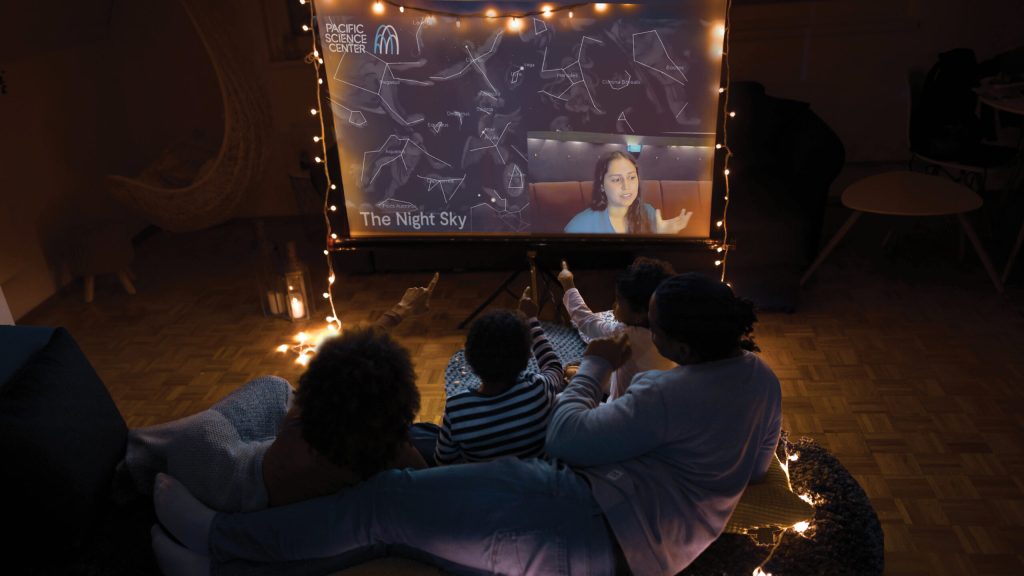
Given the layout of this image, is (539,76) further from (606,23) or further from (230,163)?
(230,163)

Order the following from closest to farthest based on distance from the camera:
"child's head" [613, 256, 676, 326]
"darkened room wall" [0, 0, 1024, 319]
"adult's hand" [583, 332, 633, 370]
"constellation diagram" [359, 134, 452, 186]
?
"adult's hand" [583, 332, 633, 370] < "child's head" [613, 256, 676, 326] < "constellation diagram" [359, 134, 452, 186] < "darkened room wall" [0, 0, 1024, 319]

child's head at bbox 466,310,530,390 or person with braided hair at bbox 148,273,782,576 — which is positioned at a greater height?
child's head at bbox 466,310,530,390

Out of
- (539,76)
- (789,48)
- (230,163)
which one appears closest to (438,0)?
(539,76)

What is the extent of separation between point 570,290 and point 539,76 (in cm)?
84

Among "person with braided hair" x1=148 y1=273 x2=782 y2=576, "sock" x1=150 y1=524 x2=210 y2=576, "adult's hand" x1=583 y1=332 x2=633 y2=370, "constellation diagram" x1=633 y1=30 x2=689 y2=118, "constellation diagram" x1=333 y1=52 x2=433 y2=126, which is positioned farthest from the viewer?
"constellation diagram" x1=333 y1=52 x2=433 y2=126

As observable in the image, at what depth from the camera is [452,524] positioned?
1.76 m

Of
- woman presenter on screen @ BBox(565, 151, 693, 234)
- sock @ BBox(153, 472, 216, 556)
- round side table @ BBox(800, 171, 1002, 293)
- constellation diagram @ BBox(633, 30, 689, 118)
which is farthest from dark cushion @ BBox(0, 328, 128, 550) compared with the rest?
round side table @ BBox(800, 171, 1002, 293)

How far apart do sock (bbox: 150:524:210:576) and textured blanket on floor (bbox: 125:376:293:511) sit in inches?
4.7

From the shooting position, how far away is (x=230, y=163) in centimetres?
401

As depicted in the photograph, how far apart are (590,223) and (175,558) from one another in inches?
75.6

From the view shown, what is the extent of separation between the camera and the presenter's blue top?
123 inches

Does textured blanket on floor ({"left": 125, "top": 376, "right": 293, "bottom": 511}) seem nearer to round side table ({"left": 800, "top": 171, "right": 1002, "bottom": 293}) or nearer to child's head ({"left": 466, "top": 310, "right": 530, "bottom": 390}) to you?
child's head ({"left": 466, "top": 310, "right": 530, "bottom": 390})

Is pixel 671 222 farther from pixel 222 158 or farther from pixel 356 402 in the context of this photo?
pixel 222 158

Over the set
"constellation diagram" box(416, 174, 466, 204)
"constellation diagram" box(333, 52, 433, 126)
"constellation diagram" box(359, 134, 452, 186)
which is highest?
"constellation diagram" box(333, 52, 433, 126)
